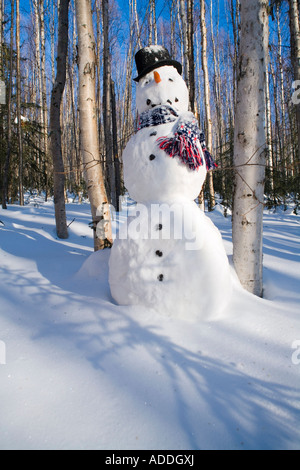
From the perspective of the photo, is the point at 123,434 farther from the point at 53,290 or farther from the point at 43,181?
the point at 43,181

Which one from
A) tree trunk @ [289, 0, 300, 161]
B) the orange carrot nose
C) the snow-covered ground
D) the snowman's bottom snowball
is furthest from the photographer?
tree trunk @ [289, 0, 300, 161]

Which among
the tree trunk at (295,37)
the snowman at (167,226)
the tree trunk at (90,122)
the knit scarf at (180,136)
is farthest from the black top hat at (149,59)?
the tree trunk at (295,37)

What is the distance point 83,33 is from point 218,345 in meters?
3.72

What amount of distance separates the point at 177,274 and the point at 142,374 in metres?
0.72

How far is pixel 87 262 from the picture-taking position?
2.90m

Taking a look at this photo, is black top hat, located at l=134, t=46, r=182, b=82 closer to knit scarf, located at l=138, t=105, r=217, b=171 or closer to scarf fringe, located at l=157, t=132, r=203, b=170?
knit scarf, located at l=138, t=105, r=217, b=171

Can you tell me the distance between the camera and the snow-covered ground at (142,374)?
3.82ft

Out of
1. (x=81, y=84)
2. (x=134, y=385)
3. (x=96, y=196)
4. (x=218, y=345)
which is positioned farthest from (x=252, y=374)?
(x=81, y=84)

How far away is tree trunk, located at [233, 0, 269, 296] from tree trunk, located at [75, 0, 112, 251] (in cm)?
166

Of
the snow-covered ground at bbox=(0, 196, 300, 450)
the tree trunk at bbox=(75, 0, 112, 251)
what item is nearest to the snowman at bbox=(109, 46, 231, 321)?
the snow-covered ground at bbox=(0, 196, 300, 450)

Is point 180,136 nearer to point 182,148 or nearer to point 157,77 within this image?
point 182,148

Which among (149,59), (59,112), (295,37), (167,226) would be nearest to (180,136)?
(167,226)

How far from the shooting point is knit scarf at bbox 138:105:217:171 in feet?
6.72

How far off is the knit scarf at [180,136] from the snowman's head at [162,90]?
113 millimetres
